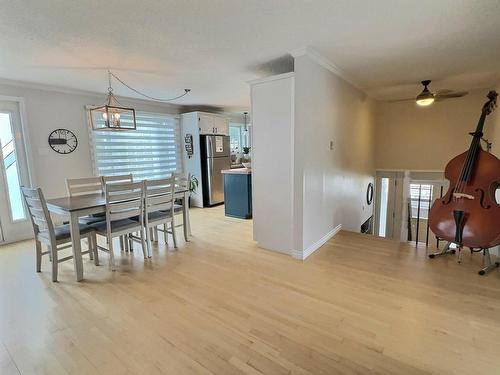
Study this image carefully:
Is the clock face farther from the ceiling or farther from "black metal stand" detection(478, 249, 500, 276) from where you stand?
"black metal stand" detection(478, 249, 500, 276)

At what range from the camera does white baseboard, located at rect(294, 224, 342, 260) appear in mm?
2980

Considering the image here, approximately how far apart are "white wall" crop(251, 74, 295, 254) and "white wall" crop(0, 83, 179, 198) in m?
3.15

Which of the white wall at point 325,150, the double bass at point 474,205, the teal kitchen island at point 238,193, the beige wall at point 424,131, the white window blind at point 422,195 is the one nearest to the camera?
the double bass at point 474,205

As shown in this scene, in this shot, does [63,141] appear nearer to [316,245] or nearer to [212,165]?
[212,165]

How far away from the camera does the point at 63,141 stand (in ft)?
13.8

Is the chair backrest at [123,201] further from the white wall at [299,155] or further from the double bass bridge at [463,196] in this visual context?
the double bass bridge at [463,196]

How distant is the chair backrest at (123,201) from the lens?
2672 mm

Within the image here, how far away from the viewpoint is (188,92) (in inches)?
179

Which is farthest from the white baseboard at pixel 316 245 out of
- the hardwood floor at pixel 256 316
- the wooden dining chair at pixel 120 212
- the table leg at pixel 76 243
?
the table leg at pixel 76 243

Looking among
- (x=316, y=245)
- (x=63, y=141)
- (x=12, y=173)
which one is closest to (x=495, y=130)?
(x=316, y=245)

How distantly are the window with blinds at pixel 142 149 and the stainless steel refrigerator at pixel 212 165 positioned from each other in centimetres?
68

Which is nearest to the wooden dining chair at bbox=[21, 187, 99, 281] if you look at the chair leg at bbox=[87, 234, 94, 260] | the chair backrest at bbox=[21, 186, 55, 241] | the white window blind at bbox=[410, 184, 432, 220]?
the chair backrest at bbox=[21, 186, 55, 241]

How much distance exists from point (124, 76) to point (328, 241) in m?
3.52

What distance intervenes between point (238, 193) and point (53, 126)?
10.4 feet
